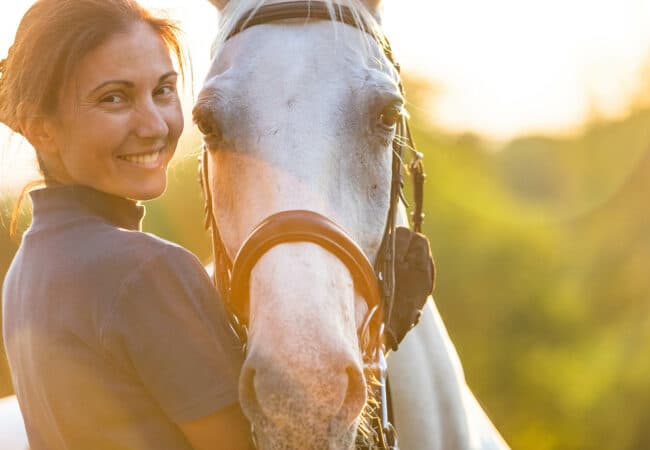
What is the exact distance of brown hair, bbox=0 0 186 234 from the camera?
2.04 meters

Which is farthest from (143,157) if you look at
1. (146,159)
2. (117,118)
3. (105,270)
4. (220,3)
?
(220,3)

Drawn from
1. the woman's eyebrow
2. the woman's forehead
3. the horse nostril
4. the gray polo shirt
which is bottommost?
the gray polo shirt

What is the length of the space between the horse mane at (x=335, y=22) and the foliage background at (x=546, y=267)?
831 centimetres

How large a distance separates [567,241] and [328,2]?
54.7ft

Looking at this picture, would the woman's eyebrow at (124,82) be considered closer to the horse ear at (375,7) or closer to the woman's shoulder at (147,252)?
the woman's shoulder at (147,252)

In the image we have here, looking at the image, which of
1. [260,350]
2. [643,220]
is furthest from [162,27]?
[643,220]

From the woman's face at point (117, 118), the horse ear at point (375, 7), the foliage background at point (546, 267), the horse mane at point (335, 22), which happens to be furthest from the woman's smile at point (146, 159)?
the foliage background at point (546, 267)

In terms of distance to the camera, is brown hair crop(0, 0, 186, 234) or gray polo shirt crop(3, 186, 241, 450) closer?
gray polo shirt crop(3, 186, 241, 450)

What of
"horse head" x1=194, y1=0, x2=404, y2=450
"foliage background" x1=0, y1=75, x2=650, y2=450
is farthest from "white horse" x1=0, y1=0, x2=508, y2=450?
"foliage background" x1=0, y1=75, x2=650, y2=450

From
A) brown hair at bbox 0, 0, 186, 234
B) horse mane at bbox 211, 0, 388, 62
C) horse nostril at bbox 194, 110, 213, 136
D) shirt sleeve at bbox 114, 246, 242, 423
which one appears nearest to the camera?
shirt sleeve at bbox 114, 246, 242, 423

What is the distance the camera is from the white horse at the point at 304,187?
6.16 feet

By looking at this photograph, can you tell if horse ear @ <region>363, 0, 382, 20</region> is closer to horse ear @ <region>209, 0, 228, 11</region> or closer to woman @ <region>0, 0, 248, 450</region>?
horse ear @ <region>209, 0, 228, 11</region>

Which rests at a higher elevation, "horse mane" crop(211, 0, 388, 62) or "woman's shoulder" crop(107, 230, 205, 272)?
"horse mane" crop(211, 0, 388, 62)

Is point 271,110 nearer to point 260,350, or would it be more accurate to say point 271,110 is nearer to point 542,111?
point 260,350
